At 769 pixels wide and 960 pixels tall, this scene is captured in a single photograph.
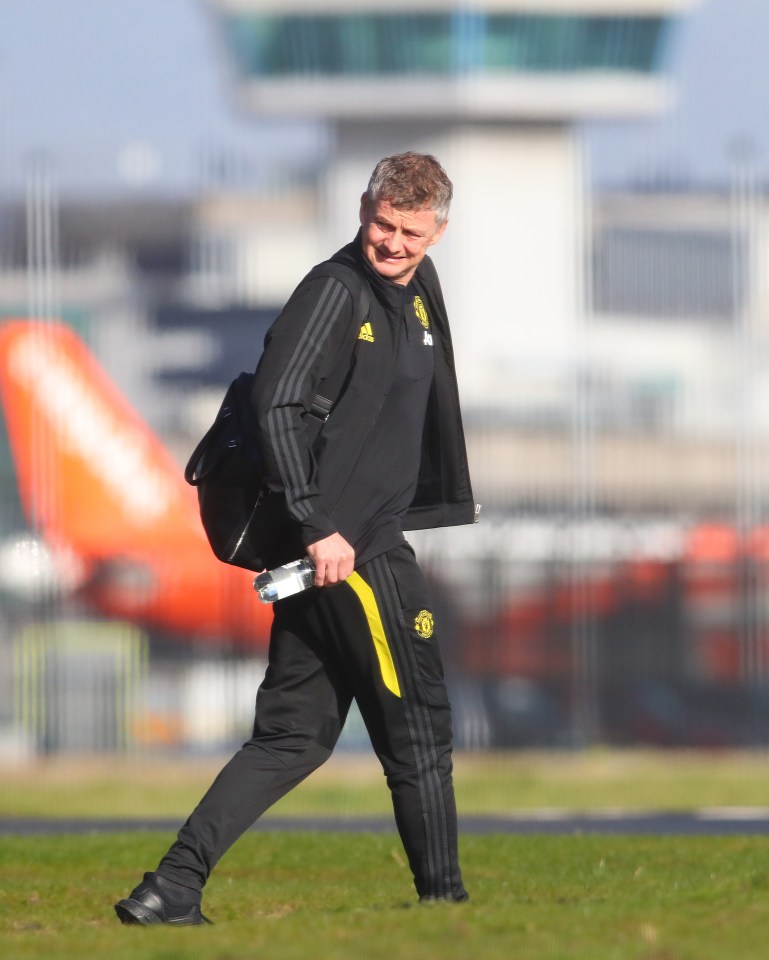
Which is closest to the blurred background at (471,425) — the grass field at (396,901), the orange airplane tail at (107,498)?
the orange airplane tail at (107,498)

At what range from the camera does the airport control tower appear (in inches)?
676

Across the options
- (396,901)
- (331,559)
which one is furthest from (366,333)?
(396,901)

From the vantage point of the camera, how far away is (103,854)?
607cm

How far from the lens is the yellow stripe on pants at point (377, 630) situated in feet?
13.3

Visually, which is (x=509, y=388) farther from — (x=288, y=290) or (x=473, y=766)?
(x=473, y=766)

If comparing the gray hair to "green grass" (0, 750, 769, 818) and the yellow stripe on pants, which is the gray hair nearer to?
the yellow stripe on pants

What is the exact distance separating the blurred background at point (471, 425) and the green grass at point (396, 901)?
389 inches

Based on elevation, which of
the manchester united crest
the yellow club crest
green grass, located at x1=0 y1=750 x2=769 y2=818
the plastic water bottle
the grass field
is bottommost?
green grass, located at x1=0 y1=750 x2=769 y2=818

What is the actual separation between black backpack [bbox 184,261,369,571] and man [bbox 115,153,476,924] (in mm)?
21

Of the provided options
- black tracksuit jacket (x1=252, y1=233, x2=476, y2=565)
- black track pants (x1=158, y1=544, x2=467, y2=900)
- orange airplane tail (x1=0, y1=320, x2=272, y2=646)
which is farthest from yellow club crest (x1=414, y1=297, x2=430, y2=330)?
orange airplane tail (x1=0, y1=320, x2=272, y2=646)

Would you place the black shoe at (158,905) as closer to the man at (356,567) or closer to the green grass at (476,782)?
the man at (356,567)

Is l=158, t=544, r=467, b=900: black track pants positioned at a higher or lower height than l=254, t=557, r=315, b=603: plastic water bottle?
lower

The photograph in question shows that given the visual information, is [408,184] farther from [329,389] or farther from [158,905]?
[158,905]

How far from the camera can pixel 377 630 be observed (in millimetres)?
4039
